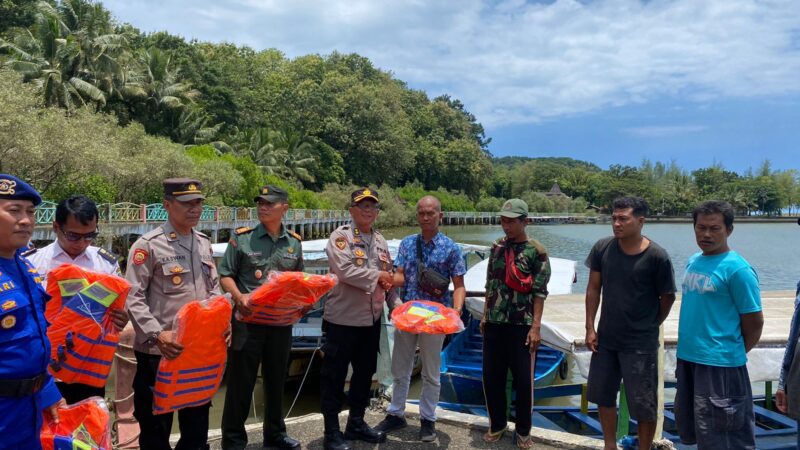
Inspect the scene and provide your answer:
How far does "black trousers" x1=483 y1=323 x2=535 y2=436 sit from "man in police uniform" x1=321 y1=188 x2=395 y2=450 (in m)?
0.97

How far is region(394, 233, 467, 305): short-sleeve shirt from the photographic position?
4.67 metres

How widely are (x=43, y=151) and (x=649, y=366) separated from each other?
18937 millimetres

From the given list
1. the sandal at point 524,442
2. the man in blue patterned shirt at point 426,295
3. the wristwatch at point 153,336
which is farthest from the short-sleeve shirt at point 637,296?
the wristwatch at point 153,336

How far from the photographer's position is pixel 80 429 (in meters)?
2.61

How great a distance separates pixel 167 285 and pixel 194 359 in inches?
22.1

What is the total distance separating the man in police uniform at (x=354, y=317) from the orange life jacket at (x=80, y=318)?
161 cm

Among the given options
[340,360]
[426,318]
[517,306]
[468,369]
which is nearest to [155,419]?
[340,360]

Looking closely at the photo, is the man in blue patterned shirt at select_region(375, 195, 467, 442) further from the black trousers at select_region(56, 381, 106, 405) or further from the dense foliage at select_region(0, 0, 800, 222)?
the dense foliage at select_region(0, 0, 800, 222)

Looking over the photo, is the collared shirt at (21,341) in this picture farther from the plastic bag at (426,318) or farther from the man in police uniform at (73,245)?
the plastic bag at (426,318)

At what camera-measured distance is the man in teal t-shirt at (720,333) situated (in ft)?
11.5

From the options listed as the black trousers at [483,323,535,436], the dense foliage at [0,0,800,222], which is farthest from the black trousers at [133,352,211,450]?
the dense foliage at [0,0,800,222]

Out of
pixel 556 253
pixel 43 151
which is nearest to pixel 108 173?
pixel 43 151

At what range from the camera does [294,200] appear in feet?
133

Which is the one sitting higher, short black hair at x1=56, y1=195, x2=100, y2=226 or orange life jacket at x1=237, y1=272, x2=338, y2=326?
short black hair at x1=56, y1=195, x2=100, y2=226
